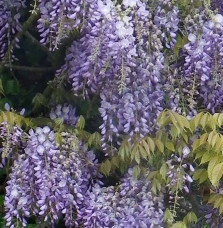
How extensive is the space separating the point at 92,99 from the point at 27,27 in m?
0.49

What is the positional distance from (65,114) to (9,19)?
53 cm

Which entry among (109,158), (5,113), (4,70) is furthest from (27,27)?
(109,158)

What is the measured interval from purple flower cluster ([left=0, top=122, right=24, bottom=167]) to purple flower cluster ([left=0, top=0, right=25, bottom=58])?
48cm

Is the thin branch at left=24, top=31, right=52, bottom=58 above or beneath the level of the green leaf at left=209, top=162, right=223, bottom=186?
above

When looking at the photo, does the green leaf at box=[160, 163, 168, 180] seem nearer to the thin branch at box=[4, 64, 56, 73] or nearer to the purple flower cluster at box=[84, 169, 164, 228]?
the purple flower cluster at box=[84, 169, 164, 228]

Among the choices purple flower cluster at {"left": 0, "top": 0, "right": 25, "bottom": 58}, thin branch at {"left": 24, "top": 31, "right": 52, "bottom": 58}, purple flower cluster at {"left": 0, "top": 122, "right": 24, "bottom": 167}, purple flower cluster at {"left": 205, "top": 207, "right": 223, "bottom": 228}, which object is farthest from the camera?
thin branch at {"left": 24, "top": 31, "right": 52, "bottom": 58}

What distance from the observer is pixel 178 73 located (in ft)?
9.87

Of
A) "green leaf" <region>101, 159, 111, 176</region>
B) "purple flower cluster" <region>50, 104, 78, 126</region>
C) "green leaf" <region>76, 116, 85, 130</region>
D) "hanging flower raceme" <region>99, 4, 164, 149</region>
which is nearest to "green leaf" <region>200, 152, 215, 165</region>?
"hanging flower raceme" <region>99, 4, 164, 149</region>

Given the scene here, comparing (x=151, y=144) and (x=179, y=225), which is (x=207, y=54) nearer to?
(x=151, y=144)

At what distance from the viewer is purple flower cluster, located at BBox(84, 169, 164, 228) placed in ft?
9.55

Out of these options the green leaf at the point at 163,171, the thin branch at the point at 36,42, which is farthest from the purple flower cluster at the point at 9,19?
the green leaf at the point at 163,171

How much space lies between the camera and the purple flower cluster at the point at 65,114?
3217 mm

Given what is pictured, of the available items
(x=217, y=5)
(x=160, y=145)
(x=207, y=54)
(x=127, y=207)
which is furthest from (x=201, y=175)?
(x=217, y=5)

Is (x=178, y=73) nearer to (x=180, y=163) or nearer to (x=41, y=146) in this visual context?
(x=180, y=163)
